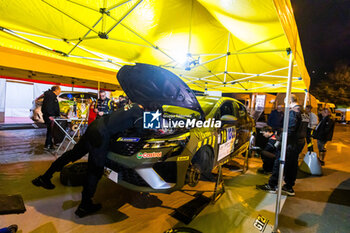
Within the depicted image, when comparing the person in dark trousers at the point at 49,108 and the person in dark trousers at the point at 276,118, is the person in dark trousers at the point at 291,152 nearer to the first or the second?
the person in dark trousers at the point at 276,118

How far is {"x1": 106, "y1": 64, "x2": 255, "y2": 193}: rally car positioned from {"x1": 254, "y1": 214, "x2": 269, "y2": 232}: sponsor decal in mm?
857

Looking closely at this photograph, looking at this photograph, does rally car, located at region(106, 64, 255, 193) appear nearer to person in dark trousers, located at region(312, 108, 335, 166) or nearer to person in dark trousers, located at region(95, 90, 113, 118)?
person in dark trousers, located at region(95, 90, 113, 118)

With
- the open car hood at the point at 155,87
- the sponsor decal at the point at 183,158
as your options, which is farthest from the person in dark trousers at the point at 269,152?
the sponsor decal at the point at 183,158

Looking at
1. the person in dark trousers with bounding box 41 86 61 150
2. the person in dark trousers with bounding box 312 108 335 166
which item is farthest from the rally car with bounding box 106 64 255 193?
the person in dark trousers with bounding box 312 108 335 166

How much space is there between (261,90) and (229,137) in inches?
277

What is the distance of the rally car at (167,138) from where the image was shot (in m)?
1.96

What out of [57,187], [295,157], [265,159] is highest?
[295,157]

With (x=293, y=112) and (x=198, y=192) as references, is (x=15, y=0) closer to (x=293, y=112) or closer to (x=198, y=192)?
(x=198, y=192)

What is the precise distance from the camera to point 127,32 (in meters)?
4.63

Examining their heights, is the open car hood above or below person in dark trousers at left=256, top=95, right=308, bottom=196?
above

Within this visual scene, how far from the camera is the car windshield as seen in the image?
2.91 meters

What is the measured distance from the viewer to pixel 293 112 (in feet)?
9.32

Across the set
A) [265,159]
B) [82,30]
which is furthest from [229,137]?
[82,30]

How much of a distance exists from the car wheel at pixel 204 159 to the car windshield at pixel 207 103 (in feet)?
1.95
